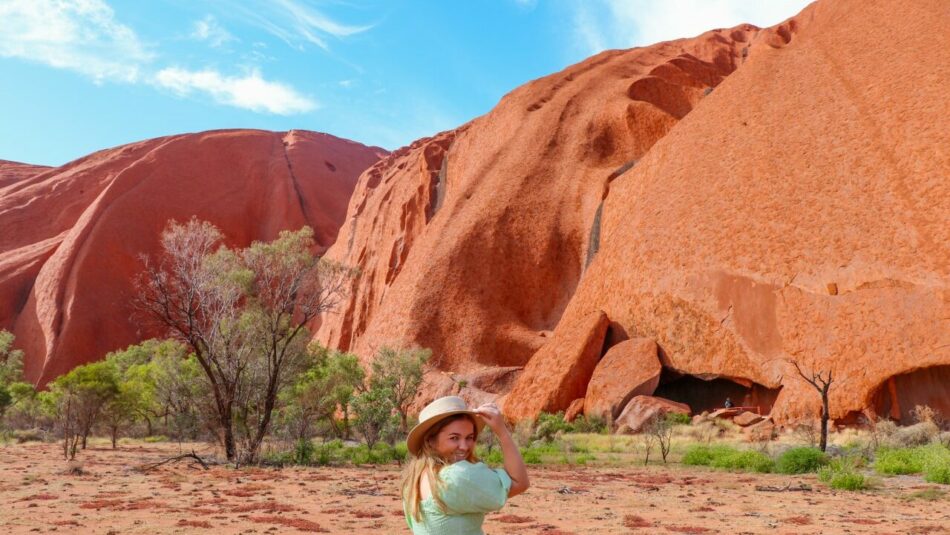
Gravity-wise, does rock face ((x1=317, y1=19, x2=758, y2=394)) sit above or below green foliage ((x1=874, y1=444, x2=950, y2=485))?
above

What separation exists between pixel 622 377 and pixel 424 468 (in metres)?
24.2

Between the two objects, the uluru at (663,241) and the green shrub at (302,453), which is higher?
the uluru at (663,241)

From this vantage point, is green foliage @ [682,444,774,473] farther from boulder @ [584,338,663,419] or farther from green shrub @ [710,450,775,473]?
boulder @ [584,338,663,419]

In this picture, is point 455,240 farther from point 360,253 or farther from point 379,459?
point 379,459

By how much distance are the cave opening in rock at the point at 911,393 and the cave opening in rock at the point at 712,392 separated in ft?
11.2

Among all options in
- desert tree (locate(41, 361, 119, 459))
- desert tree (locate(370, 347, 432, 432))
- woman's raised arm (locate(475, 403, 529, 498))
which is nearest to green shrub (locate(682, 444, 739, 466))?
desert tree (locate(370, 347, 432, 432))

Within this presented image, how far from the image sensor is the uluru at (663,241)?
2320 centimetres

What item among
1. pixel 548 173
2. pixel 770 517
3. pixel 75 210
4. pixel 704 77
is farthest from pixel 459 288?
pixel 75 210

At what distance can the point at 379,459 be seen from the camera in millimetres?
17562

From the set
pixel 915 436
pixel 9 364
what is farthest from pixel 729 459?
pixel 9 364

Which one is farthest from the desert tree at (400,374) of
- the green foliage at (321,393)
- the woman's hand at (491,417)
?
the woman's hand at (491,417)

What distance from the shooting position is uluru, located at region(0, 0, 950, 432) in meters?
23.2

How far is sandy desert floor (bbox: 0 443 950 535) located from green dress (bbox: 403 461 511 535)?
5707mm

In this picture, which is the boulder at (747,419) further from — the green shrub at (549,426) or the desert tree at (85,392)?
the desert tree at (85,392)
